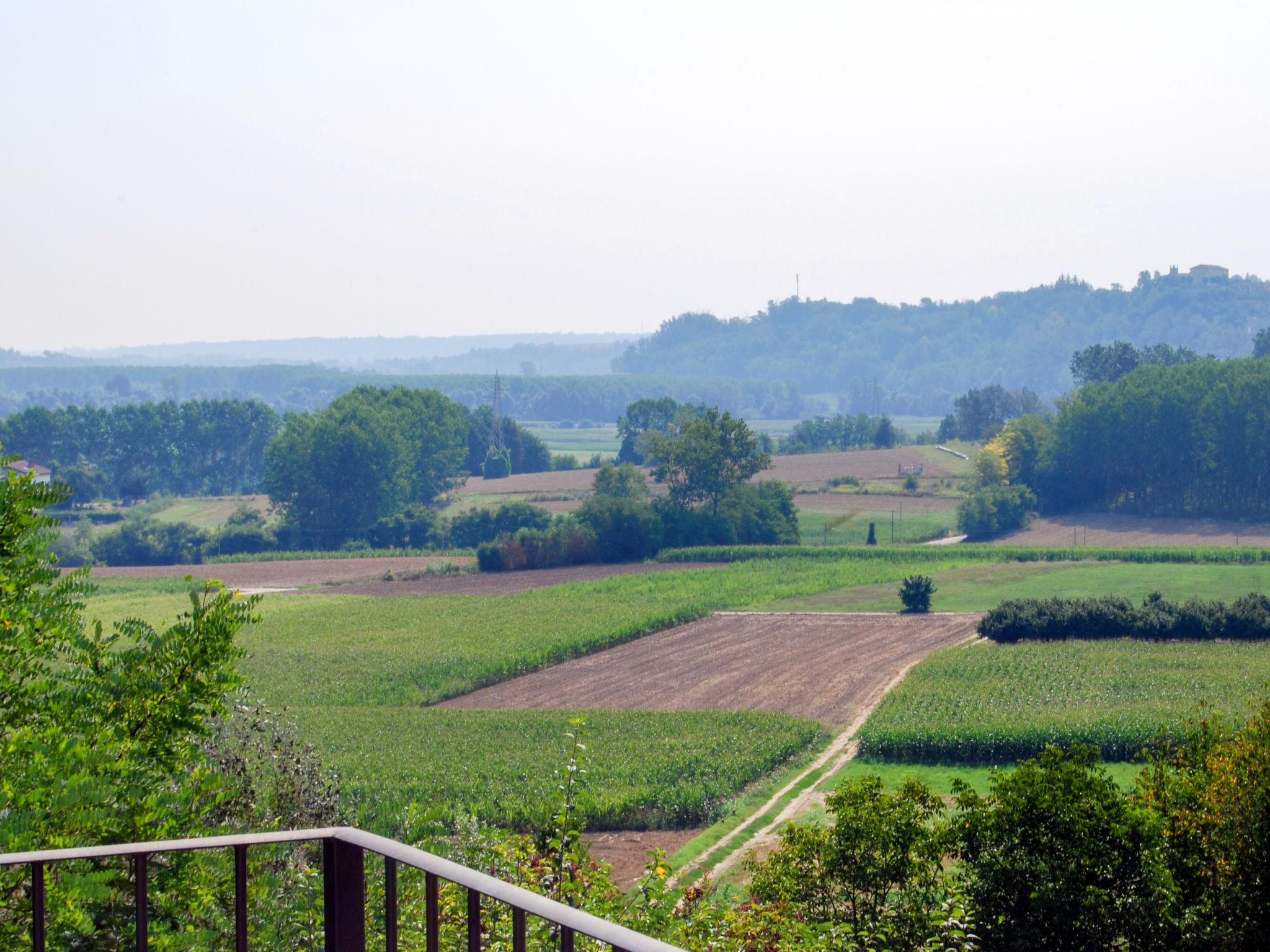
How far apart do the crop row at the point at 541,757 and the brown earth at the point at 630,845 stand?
51cm

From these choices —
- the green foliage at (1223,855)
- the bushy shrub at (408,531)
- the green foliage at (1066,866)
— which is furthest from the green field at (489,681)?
the bushy shrub at (408,531)

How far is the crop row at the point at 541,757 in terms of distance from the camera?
25.3 m

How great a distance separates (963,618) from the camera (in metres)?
52.2

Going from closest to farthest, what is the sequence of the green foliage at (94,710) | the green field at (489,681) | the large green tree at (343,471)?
the green foliage at (94,710) < the green field at (489,681) < the large green tree at (343,471)

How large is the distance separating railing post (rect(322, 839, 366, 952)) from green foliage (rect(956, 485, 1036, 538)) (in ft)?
285

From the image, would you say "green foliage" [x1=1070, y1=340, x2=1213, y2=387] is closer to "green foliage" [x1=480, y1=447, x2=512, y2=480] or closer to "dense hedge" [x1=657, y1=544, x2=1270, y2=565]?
"green foliage" [x1=480, y1=447, x2=512, y2=480]

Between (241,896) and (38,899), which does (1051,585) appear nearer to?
(241,896)

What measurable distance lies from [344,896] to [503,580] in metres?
68.5

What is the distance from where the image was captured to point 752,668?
4291cm

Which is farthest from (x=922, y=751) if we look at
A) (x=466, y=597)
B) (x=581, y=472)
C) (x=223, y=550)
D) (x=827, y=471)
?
(x=581, y=472)

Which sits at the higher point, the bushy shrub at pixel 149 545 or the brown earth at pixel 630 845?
the brown earth at pixel 630 845

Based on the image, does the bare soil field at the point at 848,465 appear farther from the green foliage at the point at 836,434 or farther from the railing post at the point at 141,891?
the railing post at the point at 141,891

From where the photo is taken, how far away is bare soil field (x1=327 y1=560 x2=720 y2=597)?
6844cm

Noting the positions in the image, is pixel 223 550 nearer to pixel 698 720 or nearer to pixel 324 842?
pixel 698 720
